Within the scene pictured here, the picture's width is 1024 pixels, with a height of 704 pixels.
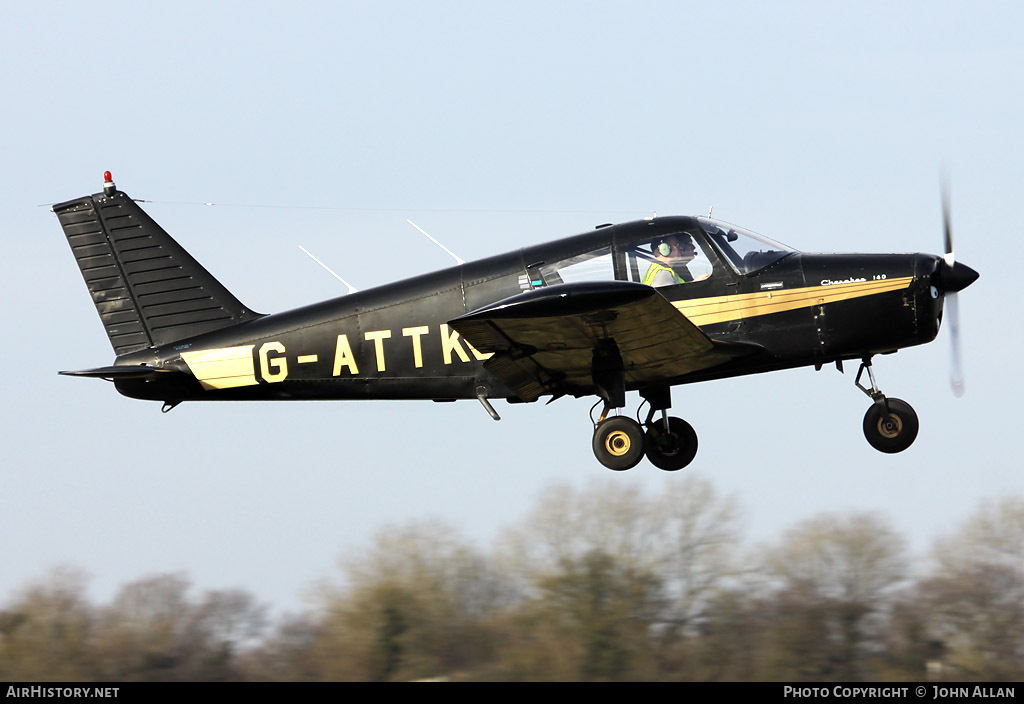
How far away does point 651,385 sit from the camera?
489 inches

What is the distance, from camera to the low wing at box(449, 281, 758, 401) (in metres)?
10.2

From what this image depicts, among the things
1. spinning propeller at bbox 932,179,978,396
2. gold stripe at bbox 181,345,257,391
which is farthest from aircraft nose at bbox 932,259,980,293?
gold stripe at bbox 181,345,257,391

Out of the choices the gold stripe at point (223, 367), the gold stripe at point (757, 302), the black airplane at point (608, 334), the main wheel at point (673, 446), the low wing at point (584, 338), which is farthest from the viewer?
the gold stripe at point (223, 367)

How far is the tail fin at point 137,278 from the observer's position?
13.3 metres

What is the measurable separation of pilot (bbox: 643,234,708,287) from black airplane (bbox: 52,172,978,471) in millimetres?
13

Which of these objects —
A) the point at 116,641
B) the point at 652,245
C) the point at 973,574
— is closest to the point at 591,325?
the point at 652,245

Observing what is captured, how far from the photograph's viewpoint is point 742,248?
38.7ft

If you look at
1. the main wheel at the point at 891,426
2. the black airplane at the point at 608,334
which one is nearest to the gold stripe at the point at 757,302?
the black airplane at the point at 608,334

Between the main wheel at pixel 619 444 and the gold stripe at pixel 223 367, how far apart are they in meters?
3.68

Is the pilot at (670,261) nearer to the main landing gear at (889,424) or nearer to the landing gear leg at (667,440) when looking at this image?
the landing gear leg at (667,440)

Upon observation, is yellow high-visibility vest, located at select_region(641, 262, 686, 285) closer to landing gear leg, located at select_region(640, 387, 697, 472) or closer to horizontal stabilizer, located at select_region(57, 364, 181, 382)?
landing gear leg, located at select_region(640, 387, 697, 472)

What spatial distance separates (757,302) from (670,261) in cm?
89

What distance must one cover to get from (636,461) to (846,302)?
7.99 ft

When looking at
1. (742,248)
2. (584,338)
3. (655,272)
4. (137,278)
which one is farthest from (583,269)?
(137,278)
